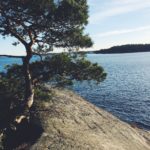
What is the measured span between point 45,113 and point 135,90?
46.5 m

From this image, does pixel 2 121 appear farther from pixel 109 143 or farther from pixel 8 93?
pixel 109 143

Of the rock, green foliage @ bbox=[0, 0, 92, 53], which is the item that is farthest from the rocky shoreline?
green foliage @ bbox=[0, 0, 92, 53]

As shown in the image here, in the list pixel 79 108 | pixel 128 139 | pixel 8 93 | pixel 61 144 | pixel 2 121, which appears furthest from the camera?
pixel 79 108

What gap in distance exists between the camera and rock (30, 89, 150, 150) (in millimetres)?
22953

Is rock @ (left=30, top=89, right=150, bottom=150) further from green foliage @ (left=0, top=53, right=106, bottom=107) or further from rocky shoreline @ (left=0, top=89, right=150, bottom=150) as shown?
green foliage @ (left=0, top=53, right=106, bottom=107)

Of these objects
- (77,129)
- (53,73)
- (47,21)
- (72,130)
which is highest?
(47,21)

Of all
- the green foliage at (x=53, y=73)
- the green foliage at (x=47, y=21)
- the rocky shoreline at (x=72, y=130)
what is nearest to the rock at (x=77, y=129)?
the rocky shoreline at (x=72, y=130)

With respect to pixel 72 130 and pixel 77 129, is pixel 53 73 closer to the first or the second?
pixel 72 130

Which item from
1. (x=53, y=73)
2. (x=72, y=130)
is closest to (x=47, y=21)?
(x=53, y=73)

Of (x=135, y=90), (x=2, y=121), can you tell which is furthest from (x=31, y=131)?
(x=135, y=90)

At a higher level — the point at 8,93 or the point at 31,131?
the point at 8,93

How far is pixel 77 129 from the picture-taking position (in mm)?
25766

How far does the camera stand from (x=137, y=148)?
85.9 ft

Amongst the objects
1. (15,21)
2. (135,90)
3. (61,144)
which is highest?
(15,21)
